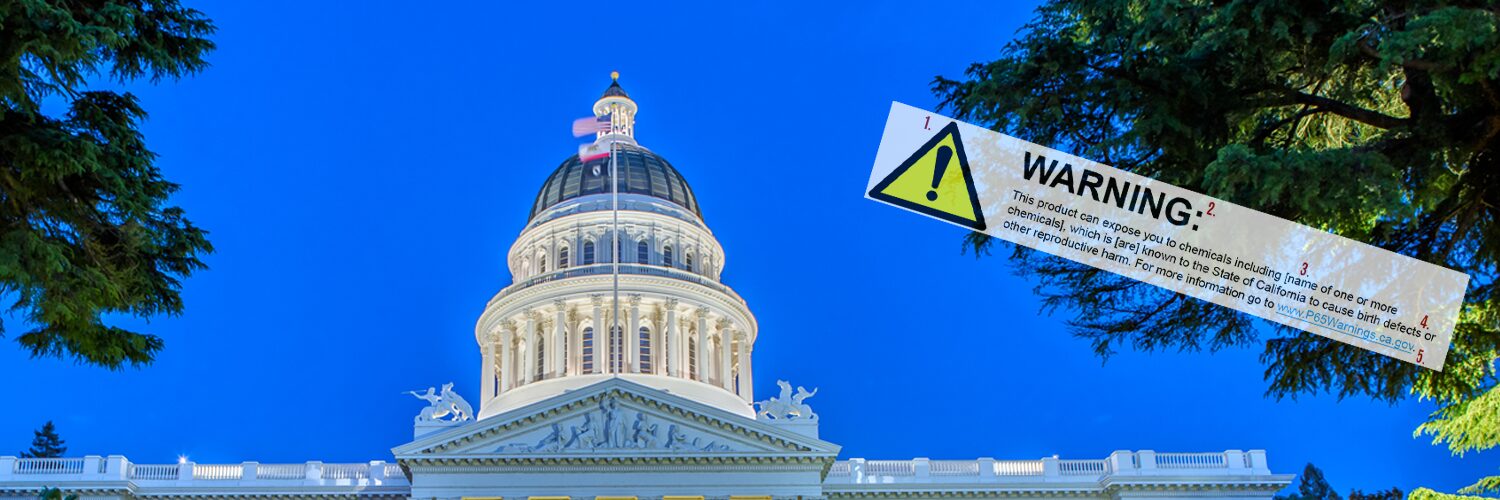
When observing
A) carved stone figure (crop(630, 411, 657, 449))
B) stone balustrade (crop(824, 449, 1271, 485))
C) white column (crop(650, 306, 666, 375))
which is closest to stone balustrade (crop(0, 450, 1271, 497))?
stone balustrade (crop(824, 449, 1271, 485))

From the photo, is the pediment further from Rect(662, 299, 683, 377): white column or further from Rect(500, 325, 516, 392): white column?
Rect(500, 325, 516, 392): white column

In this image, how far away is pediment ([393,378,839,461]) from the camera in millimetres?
47562

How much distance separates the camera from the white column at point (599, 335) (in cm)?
6078

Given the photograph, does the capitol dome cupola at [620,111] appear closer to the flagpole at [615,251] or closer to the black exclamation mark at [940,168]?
the flagpole at [615,251]

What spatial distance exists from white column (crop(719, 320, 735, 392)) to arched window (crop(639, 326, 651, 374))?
3.36 metres

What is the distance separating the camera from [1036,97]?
623 inches

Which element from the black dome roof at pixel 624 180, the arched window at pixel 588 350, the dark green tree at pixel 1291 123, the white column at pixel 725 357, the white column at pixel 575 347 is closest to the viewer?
the dark green tree at pixel 1291 123

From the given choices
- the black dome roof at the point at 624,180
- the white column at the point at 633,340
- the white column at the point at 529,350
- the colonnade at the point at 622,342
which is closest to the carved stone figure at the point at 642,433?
the colonnade at the point at 622,342

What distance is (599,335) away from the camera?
61.5 m

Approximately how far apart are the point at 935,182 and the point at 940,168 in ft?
0.57

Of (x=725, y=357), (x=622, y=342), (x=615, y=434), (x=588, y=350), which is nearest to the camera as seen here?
(x=615, y=434)

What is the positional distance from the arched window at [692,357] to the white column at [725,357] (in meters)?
1.37

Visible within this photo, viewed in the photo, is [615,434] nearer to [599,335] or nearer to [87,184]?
[599,335]

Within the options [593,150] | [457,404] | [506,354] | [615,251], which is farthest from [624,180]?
[457,404]
